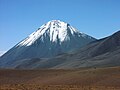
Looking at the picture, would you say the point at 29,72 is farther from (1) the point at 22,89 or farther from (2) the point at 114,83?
(1) the point at 22,89

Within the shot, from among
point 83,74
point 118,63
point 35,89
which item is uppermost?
point 118,63

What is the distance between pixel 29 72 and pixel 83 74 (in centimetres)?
2750

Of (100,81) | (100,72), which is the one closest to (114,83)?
(100,81)

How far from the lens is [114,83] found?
224 ft

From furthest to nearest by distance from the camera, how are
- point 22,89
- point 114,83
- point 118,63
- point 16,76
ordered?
point 118,63 → point 16,76 → point 114,83 → point 22,89

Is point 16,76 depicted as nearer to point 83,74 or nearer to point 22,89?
point 83,74

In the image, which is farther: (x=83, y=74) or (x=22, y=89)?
(x=83, y=74)

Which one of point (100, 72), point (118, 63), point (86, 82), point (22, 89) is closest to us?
point (22, 89)

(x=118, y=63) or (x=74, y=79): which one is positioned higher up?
(x=118, y=63)

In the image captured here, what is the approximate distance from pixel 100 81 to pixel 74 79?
9209mm

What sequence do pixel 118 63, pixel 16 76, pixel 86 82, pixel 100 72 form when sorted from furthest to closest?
pixel 118 63 < pixel 16 76 < pixel 100 72 < pixel 86 82

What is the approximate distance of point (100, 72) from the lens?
83.6 metres

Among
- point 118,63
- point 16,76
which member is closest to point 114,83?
point 16,76

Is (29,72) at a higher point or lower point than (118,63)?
lower
